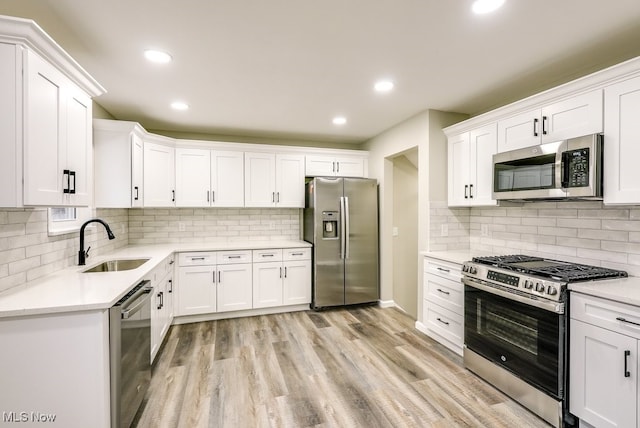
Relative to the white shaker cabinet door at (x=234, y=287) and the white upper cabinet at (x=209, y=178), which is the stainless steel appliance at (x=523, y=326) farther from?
the white upper cabinet at (x=209, y=178)

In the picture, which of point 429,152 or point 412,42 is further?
point 429,152

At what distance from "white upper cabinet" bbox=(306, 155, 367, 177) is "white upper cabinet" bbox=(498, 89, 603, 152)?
220cm

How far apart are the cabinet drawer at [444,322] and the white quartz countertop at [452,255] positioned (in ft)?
1.70

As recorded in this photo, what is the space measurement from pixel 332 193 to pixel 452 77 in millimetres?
2043

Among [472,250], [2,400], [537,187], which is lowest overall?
[2,400]

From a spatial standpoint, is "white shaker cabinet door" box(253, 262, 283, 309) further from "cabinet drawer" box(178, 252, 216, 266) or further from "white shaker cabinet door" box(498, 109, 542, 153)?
"white shaker cabinet door" box(498, 109, 542, 153)

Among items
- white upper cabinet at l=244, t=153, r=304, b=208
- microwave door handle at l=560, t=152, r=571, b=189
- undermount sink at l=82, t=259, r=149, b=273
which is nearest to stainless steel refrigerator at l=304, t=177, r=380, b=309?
white upper cabinet at l=244, t=153, r=304, b=208

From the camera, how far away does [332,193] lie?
412 cm

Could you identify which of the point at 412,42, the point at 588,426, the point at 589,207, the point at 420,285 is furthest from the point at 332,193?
the point at 588,426

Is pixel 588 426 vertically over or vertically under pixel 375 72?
under

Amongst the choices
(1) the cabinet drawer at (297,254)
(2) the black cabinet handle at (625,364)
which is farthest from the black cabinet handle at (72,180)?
(2) the black cabinet handle at (625,364)

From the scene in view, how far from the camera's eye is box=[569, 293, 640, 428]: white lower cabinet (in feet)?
5.28

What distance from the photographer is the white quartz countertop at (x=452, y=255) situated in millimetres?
2831

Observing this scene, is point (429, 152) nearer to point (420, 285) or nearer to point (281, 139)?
point (420, 285)
